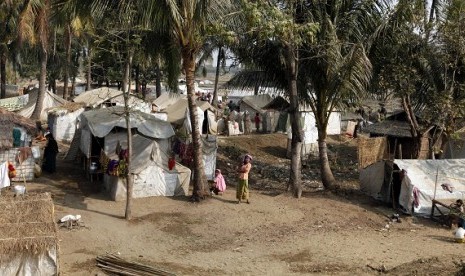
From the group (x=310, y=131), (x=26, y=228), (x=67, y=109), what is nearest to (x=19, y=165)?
(x=26, y=228)

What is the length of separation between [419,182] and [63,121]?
51.6 feet

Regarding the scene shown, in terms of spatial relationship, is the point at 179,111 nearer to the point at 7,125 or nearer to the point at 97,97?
the point at 97,97

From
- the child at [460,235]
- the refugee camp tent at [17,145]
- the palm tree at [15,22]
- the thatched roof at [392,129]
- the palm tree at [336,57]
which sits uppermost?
the palm tree at [15,22]

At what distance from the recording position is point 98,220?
12.2m

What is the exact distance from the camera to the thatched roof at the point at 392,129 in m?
20.4

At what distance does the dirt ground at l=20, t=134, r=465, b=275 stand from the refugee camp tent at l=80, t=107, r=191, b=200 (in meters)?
0.36

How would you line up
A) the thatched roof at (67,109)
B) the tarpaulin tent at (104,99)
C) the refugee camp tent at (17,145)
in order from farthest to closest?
the tarpaulin tent at (104,99) < the thatched roof at (67,109) < the refugee camp tent at (17,145)

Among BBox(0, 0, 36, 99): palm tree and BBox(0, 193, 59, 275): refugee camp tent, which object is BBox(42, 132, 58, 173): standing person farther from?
BBox(0, 193, 59, 275): refugee camp tent

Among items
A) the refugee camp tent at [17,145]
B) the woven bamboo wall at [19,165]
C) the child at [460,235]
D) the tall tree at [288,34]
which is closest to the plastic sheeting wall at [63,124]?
the refugee camp tent at [17,145]

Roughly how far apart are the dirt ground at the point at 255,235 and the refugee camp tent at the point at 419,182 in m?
0.40

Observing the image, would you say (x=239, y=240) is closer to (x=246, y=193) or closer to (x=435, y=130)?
(x=246, y=193)

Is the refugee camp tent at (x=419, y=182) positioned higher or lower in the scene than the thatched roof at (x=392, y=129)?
lower

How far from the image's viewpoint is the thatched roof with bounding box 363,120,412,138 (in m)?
20.4

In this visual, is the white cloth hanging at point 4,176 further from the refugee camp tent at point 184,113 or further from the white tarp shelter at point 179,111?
the white tarp shelter at point 179,111
